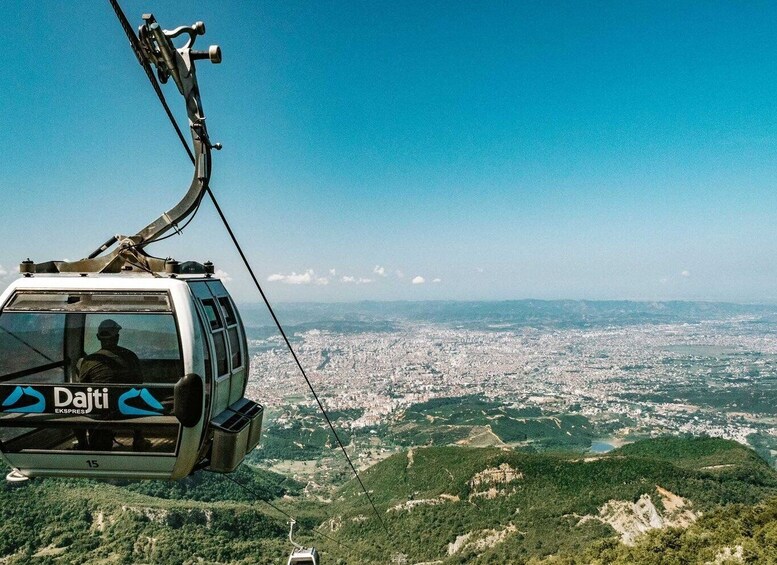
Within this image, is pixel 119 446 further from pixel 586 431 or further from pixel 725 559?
pixel 586 431

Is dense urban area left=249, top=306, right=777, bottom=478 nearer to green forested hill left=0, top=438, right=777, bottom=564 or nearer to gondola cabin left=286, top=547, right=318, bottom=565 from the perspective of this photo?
green forested hill left=0, top=438, right=777, bottom=564

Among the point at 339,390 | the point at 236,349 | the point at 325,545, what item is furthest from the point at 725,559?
the point at 339,390

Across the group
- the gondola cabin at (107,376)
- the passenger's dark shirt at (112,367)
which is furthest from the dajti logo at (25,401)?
the passenger's dark shirt at (112,367)

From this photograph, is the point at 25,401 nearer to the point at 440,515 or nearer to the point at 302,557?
the point at 302,557

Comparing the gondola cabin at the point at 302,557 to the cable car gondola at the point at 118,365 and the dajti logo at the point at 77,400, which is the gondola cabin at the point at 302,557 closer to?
the cable car gondola at the point at 118,365

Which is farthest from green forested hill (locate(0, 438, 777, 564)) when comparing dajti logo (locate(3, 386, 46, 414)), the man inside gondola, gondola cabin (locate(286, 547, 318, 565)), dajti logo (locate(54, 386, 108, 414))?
dajti logo (locate(3, 386, 46, 414))

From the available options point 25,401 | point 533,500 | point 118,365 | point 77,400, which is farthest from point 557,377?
point 25,401
